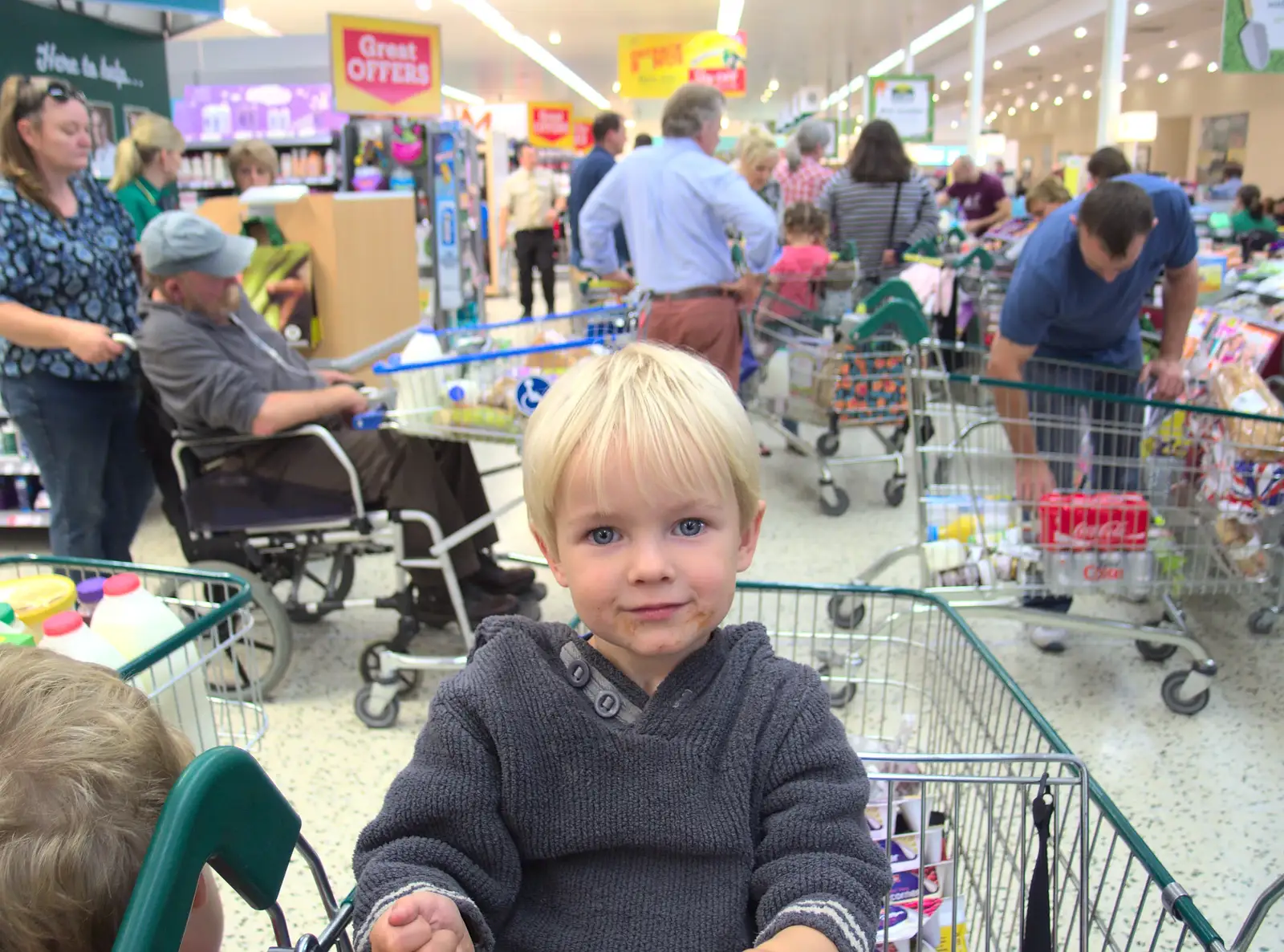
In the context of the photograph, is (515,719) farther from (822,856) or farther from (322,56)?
(322,56)

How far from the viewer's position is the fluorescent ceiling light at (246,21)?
15883 millimetres

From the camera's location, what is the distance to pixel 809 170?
7.37 meters

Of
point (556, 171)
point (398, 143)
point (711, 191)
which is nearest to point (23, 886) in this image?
point (711, 191)

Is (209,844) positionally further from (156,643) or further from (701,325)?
(701,325)

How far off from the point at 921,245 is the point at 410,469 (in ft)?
12.5

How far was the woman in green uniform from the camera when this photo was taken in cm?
468

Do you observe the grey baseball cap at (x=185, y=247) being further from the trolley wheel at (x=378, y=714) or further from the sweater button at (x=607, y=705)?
the sweater button at (x=607, y=705)

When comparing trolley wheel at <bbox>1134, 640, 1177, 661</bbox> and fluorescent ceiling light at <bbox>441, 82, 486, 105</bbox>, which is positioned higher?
fluorescent ceiling light at <bbox>441, 82, 486, 105</bbox>

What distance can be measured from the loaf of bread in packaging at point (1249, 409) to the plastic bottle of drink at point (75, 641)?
2.76 m

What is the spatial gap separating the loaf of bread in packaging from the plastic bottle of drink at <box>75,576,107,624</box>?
9.09 feet

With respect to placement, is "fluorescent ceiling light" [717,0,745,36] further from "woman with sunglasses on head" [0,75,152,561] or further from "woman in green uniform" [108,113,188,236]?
Result: "woman with sunglasses on head" [0,75,152,561]

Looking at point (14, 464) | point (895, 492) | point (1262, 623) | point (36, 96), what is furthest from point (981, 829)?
point (14, 464)

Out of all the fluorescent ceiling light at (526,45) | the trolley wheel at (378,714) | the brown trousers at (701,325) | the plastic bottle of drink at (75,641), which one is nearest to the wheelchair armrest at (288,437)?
the trolley wheel at (378,714)

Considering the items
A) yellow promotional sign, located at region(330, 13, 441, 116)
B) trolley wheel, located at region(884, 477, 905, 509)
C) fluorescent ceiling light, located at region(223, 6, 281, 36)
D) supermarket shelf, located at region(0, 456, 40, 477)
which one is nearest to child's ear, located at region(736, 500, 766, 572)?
trolley wheel, located at region(884, 477, 905, 509)
